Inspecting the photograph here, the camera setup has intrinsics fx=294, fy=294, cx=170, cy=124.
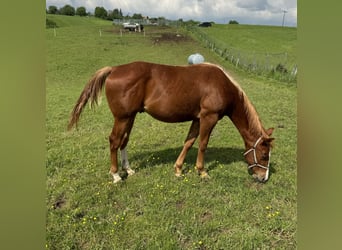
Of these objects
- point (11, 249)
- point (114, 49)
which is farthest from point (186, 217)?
point (114, 49)

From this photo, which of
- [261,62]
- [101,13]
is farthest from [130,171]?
[101,13]

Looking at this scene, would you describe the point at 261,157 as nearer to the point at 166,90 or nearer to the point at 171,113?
the point at 171,113

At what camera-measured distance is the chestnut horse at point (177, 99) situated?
179 inches

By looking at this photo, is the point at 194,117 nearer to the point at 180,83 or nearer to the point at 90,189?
the point at 180,83

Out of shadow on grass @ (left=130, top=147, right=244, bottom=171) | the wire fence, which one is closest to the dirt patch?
the wire fence

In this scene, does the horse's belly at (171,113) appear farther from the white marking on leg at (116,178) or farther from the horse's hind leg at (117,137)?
the white marking on leg at (116,178)

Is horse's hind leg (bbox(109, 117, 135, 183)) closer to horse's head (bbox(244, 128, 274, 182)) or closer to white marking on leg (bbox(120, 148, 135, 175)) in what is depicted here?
white marking on leg (bbox(120, 148, 135, 175))

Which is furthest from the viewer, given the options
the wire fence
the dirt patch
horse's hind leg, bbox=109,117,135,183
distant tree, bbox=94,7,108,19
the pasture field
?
distant tree, bbox=94,7,108,19

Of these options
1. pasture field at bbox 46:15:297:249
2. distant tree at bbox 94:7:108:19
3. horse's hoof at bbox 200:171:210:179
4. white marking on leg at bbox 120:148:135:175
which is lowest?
pasture field at bbox 46:15:297:249

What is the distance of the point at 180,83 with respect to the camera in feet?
15.4

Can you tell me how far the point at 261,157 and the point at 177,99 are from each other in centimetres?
169

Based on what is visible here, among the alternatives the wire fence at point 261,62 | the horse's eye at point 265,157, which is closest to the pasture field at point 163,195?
the horse's eye at point 265,157

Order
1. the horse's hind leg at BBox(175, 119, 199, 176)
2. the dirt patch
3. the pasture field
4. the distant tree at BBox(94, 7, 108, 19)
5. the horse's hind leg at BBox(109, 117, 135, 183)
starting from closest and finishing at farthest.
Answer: the pasture field → the horse's hind leg at BBox(109, 117, 135, 183) → the horse's hind leg at BBox(175, 119, 199, 176) → the dirt patch → the distant tree at BBox(94, 7, 108, 19)

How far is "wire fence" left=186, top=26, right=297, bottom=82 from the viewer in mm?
16413
